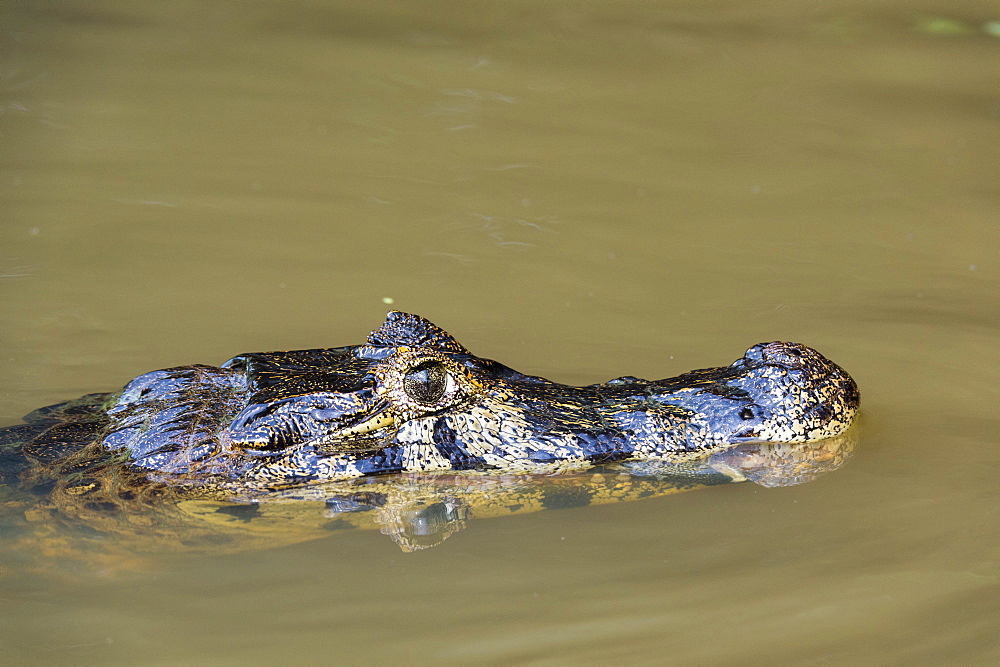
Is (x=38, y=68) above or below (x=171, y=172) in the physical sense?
above

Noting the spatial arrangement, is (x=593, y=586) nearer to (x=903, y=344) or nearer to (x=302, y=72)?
(x=903, y=344)

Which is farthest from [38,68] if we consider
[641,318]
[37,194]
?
[641,318]

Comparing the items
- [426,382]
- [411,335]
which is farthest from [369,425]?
[411,335]

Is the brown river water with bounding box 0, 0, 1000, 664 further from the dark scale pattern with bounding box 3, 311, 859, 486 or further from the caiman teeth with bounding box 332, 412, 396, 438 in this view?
the caiman teeth with bounding box 332, 412, 396, 438

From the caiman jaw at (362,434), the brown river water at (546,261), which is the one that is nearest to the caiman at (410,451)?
the caiman jaw at (362,434)

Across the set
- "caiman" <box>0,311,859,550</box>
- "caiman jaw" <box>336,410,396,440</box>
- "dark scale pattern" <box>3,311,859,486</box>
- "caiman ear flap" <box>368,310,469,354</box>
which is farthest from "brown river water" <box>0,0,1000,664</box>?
"caiman ear flap" <box>368,310,469,354</box>

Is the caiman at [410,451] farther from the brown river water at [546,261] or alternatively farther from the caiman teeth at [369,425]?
the brown river water at [546,261]

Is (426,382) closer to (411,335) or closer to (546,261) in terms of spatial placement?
(411,335)

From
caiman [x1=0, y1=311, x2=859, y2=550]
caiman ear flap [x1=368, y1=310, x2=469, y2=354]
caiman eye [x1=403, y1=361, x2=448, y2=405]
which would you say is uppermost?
caiman ear flap [x1=368, y1=310, x2=469, y2=354]

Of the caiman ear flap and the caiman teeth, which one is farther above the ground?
the caiman ear flap
